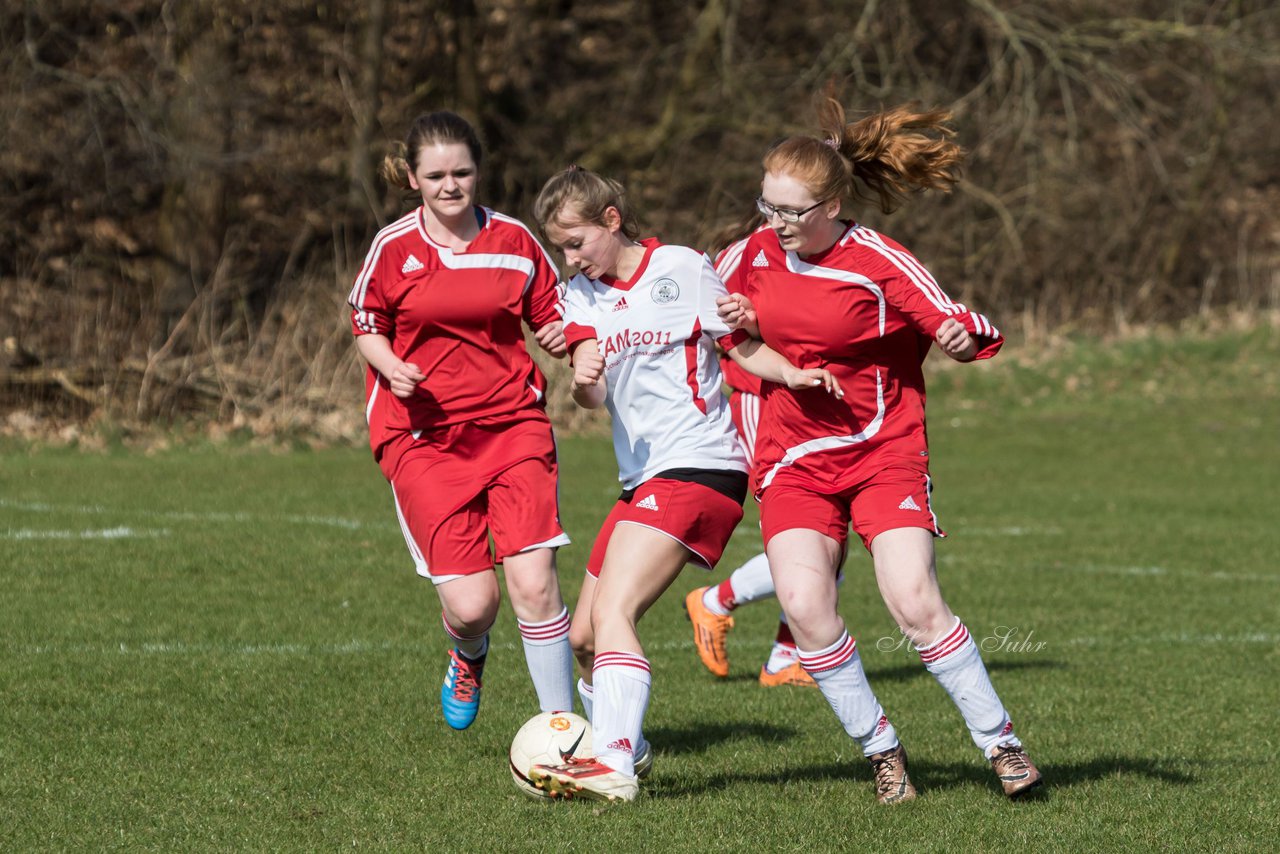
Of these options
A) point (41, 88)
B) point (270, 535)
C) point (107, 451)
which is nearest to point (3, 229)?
point (41, 88)

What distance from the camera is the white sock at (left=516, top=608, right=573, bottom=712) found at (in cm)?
545

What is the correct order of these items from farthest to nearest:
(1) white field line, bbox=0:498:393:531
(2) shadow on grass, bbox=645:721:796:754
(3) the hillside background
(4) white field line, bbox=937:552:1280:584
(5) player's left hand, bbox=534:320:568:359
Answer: (3) the hillside background < (1) white field line, bbox=0:498:393:531 < (4) white field line, bbox=937:552:1280:584 < (2) shadow on grass, bbox=645:721:796:754 < (5) player's left hand, bbox=534:320:568:359

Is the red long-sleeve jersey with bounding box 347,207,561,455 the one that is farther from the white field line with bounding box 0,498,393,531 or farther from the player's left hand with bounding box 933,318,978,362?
the white field line with bounding box 0,498,393,531

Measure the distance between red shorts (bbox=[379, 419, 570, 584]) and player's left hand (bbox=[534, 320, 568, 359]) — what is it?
1.01ft

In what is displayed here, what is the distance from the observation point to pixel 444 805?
4.96 m

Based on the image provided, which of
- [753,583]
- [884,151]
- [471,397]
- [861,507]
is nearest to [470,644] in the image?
[471,397]

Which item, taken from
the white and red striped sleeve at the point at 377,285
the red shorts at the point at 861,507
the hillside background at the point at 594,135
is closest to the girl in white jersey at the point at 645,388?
→ the red shorts at the point at 861,507

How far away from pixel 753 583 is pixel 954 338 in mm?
2761

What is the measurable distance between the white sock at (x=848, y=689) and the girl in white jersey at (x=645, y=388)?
491 mm

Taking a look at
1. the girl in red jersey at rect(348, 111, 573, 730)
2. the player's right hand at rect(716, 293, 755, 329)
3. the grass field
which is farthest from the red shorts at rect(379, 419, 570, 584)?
the player's right hand at rect(716, 293, 755, 329)

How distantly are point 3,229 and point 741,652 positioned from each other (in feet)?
46.9

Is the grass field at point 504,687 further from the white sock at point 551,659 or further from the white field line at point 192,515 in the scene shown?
the white sock at point 551,659

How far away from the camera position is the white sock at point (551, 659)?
5.45 metres

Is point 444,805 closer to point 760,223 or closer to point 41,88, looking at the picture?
point 760,223
